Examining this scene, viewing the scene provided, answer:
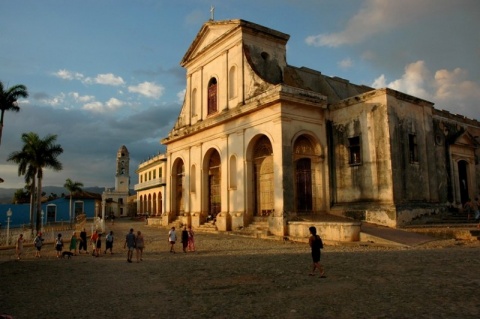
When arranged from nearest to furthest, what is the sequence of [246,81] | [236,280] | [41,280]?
[236,280] < [41,280] < [246,81]

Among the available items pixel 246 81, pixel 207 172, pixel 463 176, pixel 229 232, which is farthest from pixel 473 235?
pixel 207 172

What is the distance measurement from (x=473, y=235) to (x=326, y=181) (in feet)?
22.1

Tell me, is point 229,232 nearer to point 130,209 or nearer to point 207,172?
point 207,172

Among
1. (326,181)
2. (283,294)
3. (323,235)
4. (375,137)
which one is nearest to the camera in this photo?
(283,294)

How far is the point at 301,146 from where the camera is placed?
765 inches

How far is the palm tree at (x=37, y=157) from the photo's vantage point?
2958 cm

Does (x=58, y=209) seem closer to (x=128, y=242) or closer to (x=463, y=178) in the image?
(x=128, y=242)

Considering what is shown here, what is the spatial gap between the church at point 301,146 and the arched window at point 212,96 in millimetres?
63

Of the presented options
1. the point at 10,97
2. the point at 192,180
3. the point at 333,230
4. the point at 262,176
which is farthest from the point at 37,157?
the point at 333,230

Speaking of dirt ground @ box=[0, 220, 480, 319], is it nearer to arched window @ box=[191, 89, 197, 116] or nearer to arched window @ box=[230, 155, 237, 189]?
arched window @ box=[230, 155, 237, 189]

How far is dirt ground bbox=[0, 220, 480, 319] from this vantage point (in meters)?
5.61

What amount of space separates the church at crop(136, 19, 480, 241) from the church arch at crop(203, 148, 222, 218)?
0.06 meters

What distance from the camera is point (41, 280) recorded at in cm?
920

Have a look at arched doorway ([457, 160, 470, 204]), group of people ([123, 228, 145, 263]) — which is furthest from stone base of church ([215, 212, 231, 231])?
arched doorway ([457, 160, 470, 204])
